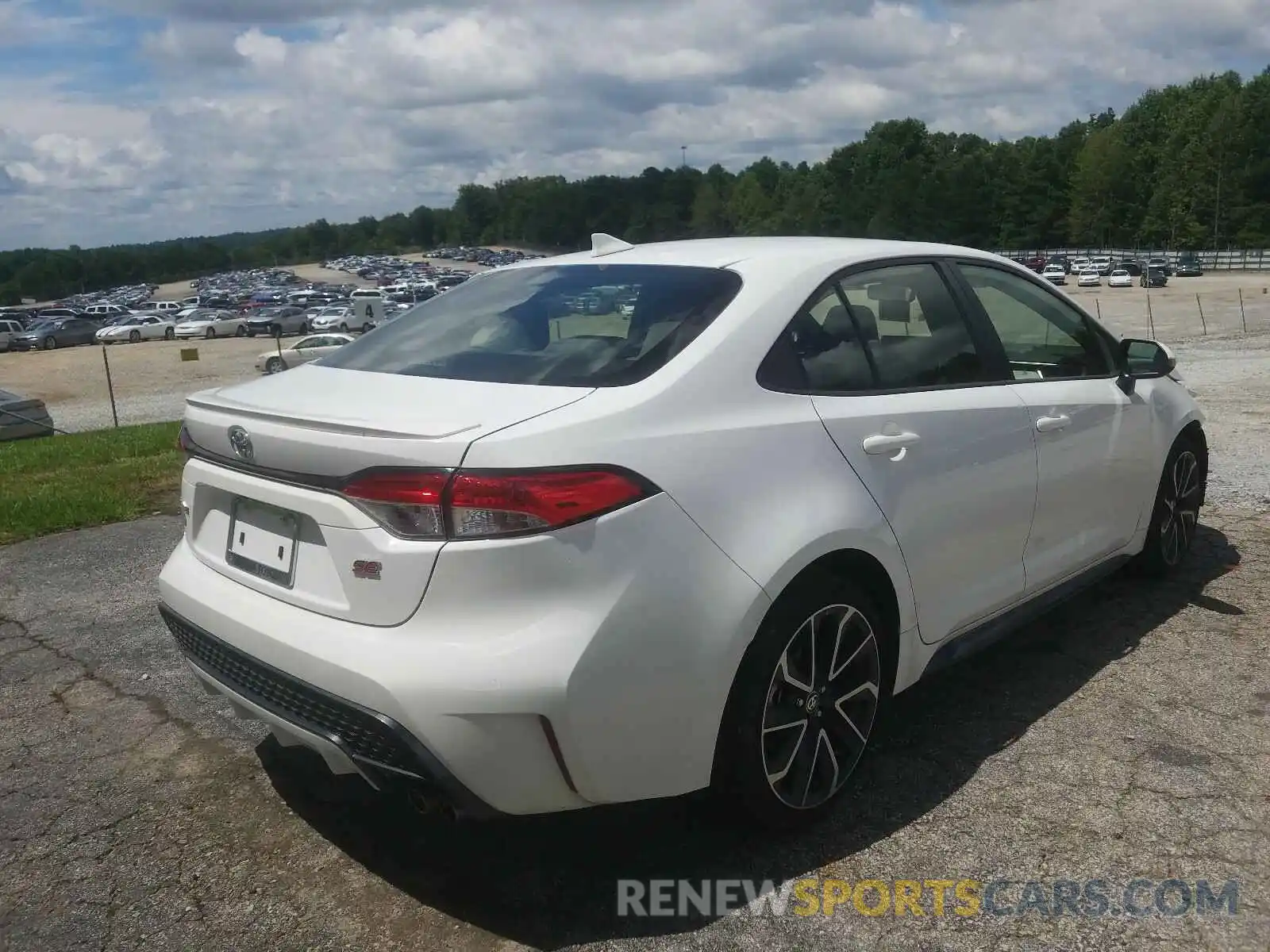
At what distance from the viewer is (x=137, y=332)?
188 ft

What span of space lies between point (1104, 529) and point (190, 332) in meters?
58.4

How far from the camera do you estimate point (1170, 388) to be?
16.3 ft

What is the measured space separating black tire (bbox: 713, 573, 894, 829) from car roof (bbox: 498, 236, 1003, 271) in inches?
41.4

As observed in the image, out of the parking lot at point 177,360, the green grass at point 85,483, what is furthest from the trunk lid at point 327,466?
the parking lot at point 177,360

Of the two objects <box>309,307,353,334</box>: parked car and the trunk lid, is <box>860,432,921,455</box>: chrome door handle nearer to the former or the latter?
the trunk lid

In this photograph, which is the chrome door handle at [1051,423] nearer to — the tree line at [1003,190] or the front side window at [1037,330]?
the front side window at [1037,330]

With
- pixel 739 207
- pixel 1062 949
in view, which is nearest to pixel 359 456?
pixel 1062 949

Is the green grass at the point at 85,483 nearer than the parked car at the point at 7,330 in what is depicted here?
Yes

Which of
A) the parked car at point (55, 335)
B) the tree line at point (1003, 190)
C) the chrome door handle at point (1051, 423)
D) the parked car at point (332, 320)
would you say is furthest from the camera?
the tree line at point (1003, 190)

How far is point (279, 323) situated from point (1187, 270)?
59.2 meters

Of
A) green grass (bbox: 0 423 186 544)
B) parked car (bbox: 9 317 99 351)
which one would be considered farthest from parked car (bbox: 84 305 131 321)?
green grass (bbox: 0 423 186 544)

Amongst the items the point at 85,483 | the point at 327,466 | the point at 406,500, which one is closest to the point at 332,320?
the point at 85,483
